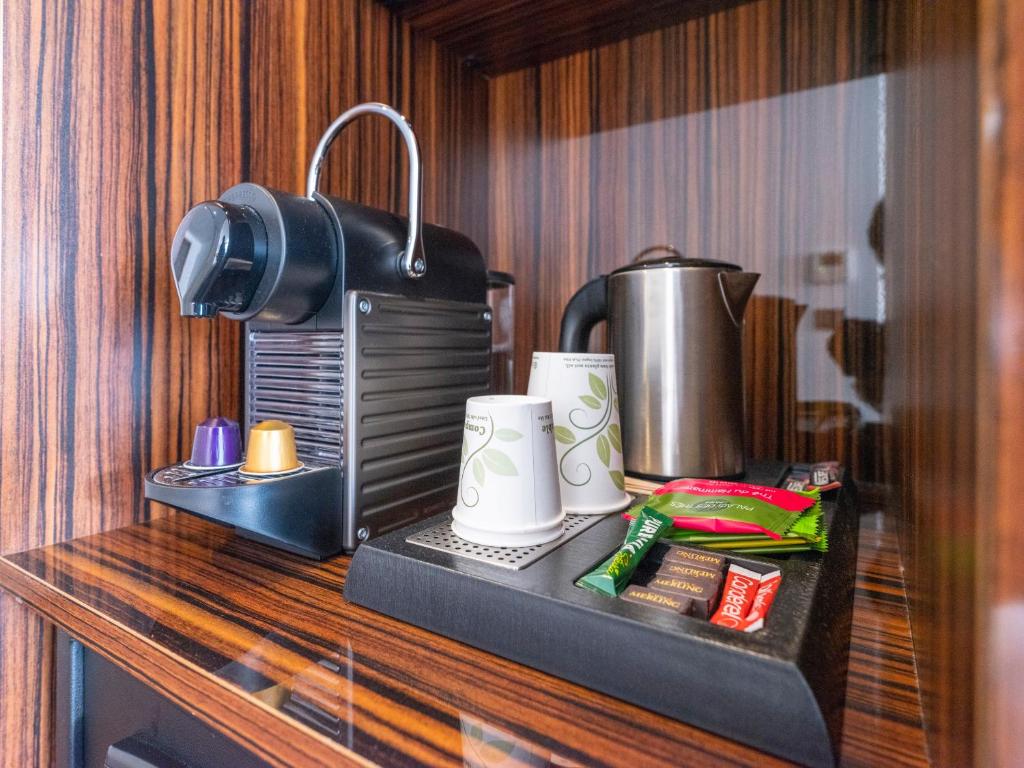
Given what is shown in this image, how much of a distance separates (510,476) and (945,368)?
29 centimetres

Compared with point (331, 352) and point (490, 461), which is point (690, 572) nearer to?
point (490, 461)

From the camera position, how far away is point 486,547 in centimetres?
48

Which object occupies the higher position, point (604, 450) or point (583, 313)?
point (583, 313)

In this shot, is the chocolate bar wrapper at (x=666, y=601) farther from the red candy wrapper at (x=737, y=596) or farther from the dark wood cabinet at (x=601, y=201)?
the dark wood cabinet at (x=601, y=201)

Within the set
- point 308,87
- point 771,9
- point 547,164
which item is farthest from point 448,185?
point 771,9

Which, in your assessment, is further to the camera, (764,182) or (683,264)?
(764,182)

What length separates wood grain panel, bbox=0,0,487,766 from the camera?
61 centimetres

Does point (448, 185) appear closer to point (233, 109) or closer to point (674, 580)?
point (233, 109)

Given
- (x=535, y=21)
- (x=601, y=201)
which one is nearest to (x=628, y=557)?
(x=601, y=201)

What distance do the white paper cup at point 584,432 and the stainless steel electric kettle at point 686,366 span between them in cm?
15

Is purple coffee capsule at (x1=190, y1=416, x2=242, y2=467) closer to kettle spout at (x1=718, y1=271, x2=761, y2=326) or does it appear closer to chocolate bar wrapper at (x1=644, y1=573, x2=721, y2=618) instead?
chocolate bar wrapper at (x1=644, y1=573, x2=721, y2=618)

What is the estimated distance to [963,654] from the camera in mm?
228

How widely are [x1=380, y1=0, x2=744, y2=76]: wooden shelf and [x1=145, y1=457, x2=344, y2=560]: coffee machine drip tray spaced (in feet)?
2.55

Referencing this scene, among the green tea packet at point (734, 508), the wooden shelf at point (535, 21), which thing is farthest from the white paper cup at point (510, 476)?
the wooden shelf at point (535, 21)
